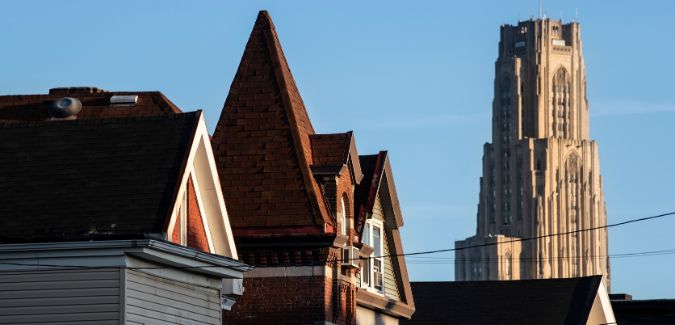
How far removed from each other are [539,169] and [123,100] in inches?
6399

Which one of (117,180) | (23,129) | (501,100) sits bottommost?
(117,180)

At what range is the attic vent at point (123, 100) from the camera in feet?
76.3

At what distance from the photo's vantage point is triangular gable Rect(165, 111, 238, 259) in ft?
57.5

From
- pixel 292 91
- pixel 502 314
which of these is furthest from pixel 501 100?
pixel 292 91

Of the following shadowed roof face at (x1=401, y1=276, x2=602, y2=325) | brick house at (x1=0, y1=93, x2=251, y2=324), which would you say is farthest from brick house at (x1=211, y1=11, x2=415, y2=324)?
shadowed roof face at (x1=401, y1=276, x2=602, y2=325)

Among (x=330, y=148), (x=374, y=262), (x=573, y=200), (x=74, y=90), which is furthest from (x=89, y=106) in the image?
(x=573, y=200)

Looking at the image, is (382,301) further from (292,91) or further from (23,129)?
(23,129)

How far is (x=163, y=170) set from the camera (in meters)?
16.9

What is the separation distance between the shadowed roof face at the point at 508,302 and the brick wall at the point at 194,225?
17.1 m

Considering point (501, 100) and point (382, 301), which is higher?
point (501, 100)

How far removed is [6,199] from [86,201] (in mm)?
1320

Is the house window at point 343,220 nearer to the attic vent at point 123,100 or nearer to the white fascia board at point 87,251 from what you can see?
the attic vent at point 123,100

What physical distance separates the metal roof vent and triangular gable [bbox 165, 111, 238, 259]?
14.7ft

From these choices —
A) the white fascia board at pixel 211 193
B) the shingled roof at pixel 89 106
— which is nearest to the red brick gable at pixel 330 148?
the shingled roof at pixel 89 106
